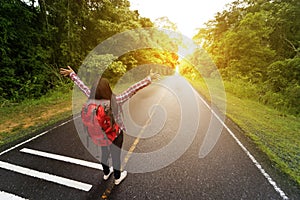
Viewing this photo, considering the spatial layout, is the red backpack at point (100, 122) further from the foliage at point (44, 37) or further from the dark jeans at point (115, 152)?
the foliage at point (44, 37)

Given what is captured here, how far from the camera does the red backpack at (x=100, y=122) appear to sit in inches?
106

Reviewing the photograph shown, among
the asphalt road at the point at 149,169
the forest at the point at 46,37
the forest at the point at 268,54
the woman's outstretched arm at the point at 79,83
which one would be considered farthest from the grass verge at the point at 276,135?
the forest at the point at 46,37

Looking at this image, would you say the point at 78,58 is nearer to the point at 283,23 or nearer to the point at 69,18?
the point at 69,18

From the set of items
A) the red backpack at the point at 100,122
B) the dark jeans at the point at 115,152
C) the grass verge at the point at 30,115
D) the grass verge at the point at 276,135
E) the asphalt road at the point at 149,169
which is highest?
the red backpack at the point at 100,122

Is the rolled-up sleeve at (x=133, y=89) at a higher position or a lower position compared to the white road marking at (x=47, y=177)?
higher

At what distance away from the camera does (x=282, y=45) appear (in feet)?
56.2

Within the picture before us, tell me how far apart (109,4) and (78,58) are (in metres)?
5.74

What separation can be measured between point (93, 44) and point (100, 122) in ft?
53.9

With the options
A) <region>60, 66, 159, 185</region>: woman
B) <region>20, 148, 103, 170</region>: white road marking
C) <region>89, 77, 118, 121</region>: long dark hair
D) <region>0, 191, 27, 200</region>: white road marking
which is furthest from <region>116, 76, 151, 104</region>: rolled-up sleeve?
<region>0, 191, 27, 200</region>: white road marking

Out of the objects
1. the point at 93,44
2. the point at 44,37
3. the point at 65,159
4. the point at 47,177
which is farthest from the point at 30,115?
the point at 93,44

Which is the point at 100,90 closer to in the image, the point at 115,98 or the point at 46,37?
the point at 115,98

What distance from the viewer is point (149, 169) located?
4.01 metres

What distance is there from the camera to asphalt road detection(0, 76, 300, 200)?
3289 millimetres

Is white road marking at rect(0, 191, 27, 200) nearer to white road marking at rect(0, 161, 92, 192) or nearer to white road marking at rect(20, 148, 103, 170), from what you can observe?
white road marking at rect(0, 161, 92, 192)
